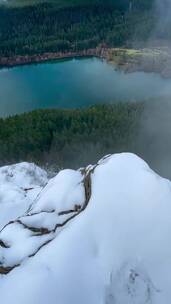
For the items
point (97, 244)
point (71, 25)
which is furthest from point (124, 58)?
point (97, 244)

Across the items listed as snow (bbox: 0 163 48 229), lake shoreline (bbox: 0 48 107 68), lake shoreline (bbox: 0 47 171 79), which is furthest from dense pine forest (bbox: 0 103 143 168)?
lake shoreline (bbox: 0 48 107 68)

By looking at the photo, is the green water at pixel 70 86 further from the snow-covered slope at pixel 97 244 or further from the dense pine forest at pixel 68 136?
the snow-covered slope at pixel 97 244

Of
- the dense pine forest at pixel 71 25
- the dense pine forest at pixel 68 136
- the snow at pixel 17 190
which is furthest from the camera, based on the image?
the dense pine forest at pixel 71 25

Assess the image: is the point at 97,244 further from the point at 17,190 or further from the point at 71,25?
the point at 71,25

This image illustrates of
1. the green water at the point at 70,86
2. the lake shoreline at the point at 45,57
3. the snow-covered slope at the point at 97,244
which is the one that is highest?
the snow-covered slope at the point at 97,244

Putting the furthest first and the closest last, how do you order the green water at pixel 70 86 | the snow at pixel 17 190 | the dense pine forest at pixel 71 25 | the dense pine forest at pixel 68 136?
the dense pine forest at pixel 71 25 < the green water at pixel 70 86 < the dense pine forest at pixel 68 136 < the snow at pixel 17 190

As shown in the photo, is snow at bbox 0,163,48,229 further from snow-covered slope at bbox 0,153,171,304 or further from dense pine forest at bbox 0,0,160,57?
dense pine forest at bbox 0,0,160,57

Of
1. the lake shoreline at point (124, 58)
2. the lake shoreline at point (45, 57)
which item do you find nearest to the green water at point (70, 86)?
the lake shoreline at point (124, 58)
